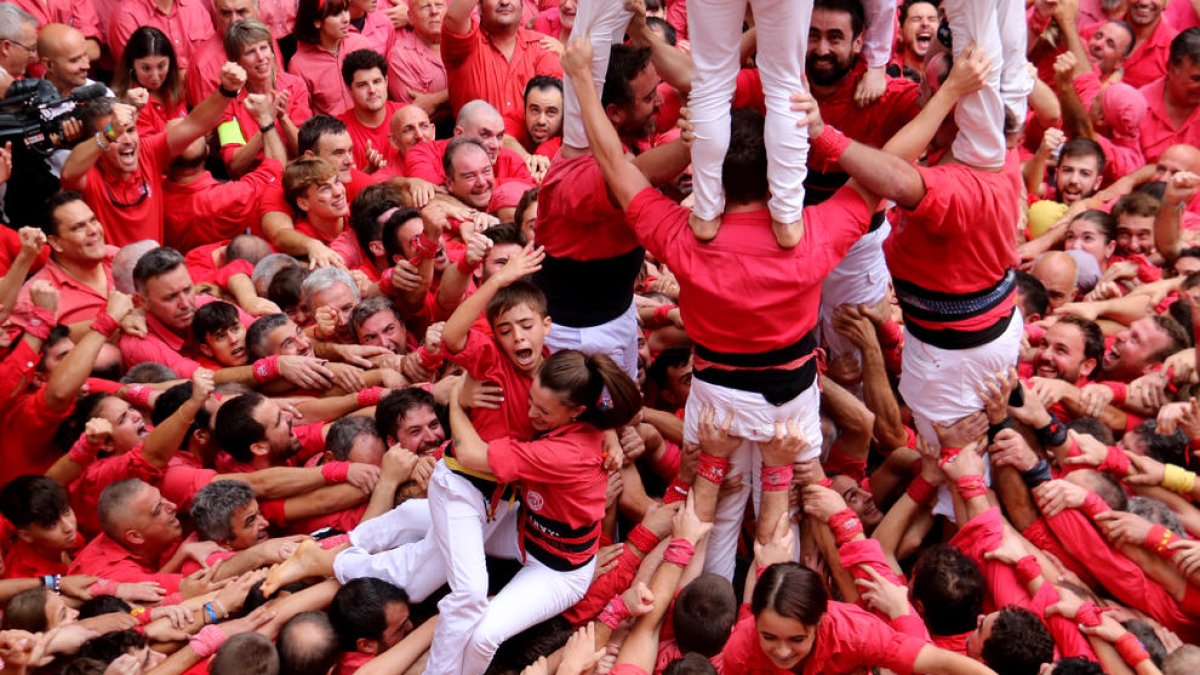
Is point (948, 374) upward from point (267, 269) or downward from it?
upward

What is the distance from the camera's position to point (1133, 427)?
5812 mm

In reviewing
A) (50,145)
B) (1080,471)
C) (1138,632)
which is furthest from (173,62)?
(1138,632)

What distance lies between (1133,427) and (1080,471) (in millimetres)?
739

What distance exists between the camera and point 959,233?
4.61 metres

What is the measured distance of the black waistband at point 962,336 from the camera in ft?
16.0

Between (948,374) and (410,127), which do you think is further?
(410,127)

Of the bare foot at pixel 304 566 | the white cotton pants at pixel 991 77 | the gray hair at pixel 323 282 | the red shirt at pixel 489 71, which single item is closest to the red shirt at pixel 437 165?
the red shirt at pixel 489 71

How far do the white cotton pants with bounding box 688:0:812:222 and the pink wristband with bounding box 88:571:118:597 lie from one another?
2.58 m

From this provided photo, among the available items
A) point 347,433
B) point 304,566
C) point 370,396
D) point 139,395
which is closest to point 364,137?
point 370,396

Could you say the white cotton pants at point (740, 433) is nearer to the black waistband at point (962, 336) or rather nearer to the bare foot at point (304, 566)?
the black waistband at point (962, 336)

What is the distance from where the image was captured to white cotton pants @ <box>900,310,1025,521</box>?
16.2 ft

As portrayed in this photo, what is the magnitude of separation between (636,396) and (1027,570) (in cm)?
157

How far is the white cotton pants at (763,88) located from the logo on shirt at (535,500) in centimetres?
116

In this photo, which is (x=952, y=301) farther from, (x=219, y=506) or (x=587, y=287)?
(x=219, y=506)
